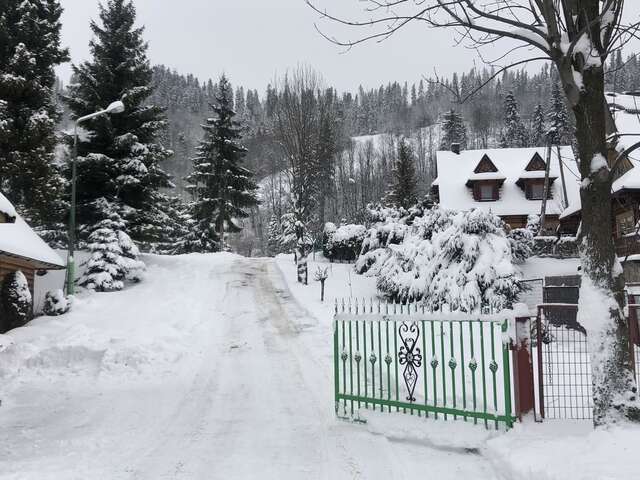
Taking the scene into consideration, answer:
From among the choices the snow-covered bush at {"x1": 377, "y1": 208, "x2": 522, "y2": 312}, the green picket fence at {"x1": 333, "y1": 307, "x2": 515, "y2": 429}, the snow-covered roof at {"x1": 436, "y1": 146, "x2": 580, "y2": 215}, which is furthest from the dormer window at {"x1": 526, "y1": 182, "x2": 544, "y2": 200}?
the green picket fence at {"x1": 333, "y1": 307, "x2": 515, "y2": 429}

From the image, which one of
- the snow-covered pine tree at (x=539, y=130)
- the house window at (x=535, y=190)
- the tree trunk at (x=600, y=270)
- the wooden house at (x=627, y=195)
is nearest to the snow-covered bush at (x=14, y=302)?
the tree trunk at (x=600, y=270)

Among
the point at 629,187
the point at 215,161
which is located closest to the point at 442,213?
the point at 629,187

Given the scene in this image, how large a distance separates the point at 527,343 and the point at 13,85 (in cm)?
2177

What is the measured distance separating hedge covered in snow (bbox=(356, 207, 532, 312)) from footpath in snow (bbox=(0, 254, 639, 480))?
12.8ft

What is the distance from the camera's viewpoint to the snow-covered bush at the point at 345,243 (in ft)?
102

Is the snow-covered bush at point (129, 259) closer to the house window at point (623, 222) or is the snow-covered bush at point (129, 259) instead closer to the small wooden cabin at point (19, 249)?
the small wooden cabin at point (19, 249)

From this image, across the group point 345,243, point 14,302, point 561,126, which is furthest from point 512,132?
point 14,302

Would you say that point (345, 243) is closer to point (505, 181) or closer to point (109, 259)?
point (109, 259)

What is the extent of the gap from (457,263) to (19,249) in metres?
13.5

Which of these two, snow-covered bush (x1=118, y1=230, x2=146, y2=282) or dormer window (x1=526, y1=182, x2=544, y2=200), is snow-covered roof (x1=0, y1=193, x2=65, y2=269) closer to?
snow-covered bush (x1=118, y1=230, x2=146, y2=282)

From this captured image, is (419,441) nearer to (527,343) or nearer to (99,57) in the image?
(527,343)

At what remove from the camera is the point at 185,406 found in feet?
25.8

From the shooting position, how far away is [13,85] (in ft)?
65.4

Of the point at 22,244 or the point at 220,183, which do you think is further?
the point at 220,183
